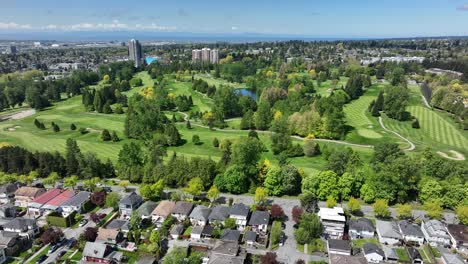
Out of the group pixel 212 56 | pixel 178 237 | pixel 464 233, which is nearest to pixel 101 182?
pixel 178 237

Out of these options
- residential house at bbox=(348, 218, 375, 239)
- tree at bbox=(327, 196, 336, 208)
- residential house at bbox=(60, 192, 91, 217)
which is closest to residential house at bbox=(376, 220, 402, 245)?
residential house at bbox=(348, 218, 375, 239)

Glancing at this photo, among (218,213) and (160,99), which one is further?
(160,99)

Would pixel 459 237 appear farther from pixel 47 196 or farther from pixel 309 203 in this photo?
pixel 47 196

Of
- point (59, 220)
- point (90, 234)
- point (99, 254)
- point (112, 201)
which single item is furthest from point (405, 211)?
point (59, 220)

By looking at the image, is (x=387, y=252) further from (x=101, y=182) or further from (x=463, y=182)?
(x=101, y=182)

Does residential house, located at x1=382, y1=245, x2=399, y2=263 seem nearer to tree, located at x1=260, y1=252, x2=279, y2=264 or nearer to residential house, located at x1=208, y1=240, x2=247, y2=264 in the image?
tree, located at x1=260, y1=252, x2=279, y2=264

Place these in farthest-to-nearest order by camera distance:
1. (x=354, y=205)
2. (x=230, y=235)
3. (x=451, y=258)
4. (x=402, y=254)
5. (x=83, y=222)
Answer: (x=83, y=222) → (x=354, y=205) → (x=230, y=235) → (x=402, y=254) → (x=451, y=258)
